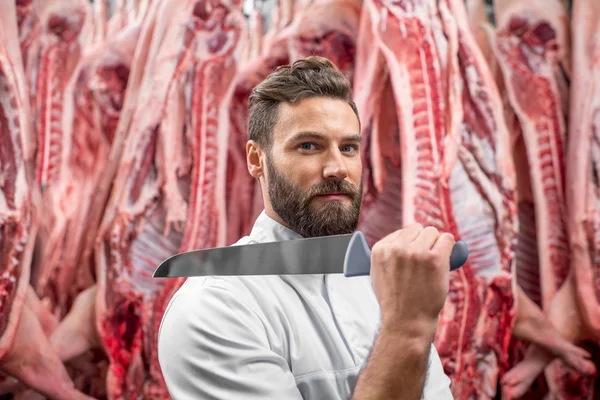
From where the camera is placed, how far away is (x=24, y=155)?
1.43 metres

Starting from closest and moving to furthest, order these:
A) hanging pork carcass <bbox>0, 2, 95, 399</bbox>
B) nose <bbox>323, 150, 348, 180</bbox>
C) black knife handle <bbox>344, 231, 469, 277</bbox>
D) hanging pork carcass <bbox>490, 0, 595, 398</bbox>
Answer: black knife handle <bbox>344, 231, 469, 277</bbox> < nose <bbox>323, 150, 348, 180</bbox> < hanging pork carcass <bbox>0, 2, 95, 399</bbox> < hanging pork carcass <bbox>490, 0, 595, 398</bbox>

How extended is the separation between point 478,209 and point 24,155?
1.14 m

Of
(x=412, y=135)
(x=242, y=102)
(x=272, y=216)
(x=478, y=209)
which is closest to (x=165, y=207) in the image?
(x=242, y=102)

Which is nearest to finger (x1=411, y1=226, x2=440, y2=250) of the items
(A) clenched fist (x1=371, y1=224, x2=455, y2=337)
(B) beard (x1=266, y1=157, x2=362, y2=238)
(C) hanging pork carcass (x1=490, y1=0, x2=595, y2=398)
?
(A) clenched fist (x1=371, y1=224, x2=455, y2=337)

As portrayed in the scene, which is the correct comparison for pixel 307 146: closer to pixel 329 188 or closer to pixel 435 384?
pixel 329 188

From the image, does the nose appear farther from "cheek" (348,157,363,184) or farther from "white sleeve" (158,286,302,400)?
"white sleeve" (158,286,302,400)

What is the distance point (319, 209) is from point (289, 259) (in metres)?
0.11

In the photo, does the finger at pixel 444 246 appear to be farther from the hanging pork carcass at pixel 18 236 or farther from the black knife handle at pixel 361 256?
the hanging pork carcass at pixel 18 236

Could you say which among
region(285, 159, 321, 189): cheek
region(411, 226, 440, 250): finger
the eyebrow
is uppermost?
the eyebrow

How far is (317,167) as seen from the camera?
57 centimetres

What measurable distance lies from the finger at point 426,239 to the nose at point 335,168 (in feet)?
0.45

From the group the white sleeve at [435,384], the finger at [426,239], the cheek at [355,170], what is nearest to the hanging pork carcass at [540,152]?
the white sleeve at [435,384]

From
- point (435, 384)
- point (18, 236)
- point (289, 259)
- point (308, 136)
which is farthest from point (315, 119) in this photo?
point (18, 236)

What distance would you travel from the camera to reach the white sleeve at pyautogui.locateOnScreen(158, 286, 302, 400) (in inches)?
17.8
